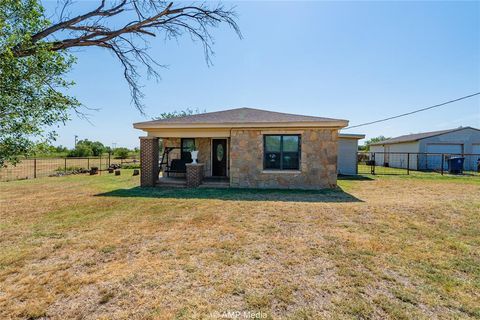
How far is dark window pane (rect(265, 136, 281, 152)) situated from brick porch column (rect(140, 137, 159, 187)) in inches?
194

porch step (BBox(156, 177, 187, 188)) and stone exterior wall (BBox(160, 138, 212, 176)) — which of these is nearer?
porch step (BBox(156, 177, 187, 188))

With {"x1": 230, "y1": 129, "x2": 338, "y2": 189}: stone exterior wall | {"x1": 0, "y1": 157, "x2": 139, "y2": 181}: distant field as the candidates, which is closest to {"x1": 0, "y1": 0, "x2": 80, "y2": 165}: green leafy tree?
{"x1": 0, "y1": 157, "x2": 139, "y2": 181}: distant field

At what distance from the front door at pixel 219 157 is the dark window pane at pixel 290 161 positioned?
351cm

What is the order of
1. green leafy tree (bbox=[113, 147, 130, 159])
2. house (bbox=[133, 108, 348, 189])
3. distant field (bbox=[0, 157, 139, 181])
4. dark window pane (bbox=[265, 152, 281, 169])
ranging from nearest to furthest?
house (bbox=[133, 108, 348, 189]) → dark window pane (bbox=[265, 152, 281, 169]) → distant field (bbox=[0, 157, 139, 181]) → green leafy tree (bbox=[113, 147, 130, 159])

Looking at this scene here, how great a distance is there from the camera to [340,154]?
15.2 metres

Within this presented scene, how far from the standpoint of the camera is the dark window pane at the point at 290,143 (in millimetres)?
9430

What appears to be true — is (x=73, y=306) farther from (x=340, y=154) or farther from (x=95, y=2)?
(x=340, y=154)

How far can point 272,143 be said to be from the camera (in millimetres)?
9555

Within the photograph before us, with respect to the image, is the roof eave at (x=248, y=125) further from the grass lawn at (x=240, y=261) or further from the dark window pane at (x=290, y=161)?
the grass lawn at (x=240, y=261)

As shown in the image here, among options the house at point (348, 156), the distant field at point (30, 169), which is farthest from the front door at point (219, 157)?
the house at point (348, 156)

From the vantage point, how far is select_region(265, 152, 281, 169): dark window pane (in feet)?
31.4

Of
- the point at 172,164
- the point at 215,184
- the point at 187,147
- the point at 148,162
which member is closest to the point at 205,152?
the point at 187,147

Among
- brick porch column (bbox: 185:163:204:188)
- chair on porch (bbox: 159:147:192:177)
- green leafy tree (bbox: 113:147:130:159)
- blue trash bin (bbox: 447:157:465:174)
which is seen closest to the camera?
brick porch column (bbox: 185:163:204:188)

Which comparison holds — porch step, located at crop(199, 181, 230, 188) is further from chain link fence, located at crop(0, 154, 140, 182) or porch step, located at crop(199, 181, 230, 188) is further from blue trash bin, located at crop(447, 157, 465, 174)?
blue trash bin, located at crop(447, 157, 465, 174)
